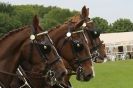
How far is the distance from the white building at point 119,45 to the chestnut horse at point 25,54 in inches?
1951

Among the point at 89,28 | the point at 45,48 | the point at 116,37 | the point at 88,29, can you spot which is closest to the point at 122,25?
the point at 116,37

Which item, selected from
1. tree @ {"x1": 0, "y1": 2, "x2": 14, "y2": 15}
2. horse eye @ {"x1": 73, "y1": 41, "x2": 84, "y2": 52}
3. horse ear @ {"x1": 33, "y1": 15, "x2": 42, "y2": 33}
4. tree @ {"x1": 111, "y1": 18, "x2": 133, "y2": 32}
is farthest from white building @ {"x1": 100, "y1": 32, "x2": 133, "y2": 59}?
horse ear @ {"x1": 33, "y1": 15, "x2": 42, "y2": 33}

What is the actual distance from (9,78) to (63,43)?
229 centimetres

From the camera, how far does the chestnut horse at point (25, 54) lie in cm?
852

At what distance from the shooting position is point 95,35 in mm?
12648

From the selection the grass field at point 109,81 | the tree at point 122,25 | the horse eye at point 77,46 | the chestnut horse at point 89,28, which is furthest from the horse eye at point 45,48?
the tree at point 122,25

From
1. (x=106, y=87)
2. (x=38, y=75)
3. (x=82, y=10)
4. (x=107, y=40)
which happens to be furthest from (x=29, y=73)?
(x=107, y=40)

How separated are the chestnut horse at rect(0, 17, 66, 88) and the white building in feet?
163

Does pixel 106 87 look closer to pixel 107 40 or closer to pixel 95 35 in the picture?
pixel 95 35

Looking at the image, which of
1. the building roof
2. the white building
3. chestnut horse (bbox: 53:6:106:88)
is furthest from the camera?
the building roof

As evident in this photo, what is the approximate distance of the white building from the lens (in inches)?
2650

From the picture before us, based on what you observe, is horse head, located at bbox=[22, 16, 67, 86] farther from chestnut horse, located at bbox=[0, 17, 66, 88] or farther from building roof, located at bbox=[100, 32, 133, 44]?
building roof, located at bbox=[100, 32, 133, 44]

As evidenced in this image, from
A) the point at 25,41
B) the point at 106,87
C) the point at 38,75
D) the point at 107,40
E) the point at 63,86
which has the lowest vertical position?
the point at 107,40

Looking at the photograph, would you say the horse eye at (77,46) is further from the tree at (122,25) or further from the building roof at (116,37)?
the tree at (122,25)
